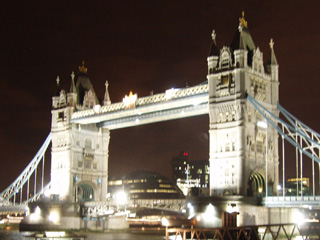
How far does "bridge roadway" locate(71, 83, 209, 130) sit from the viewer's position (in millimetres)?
65375

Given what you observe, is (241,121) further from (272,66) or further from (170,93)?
(170,93)

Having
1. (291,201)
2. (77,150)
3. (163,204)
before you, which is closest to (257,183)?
(291,201)

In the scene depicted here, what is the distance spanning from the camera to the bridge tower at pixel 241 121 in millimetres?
59531

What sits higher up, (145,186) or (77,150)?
(77,150)

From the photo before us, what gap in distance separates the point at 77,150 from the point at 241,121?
28930 mm

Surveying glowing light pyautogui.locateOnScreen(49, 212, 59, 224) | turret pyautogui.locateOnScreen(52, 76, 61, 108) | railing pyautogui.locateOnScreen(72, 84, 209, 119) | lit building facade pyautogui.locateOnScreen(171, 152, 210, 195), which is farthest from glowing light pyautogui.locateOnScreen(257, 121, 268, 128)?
lit building facade pyautogui.locateOnScreen(171, 152, 210, 195)

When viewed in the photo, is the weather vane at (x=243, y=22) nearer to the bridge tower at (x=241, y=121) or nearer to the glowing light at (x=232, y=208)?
the bridge tower at (x=241, y=121)

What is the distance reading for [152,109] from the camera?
69.8 meters

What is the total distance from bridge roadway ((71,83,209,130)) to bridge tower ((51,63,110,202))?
5.69 ft

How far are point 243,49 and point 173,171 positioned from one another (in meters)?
136

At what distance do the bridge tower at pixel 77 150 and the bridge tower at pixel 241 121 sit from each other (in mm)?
22917

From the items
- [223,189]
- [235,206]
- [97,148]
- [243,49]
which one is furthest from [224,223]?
[97,148]

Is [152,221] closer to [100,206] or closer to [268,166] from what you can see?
[100,206]

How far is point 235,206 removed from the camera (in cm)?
5606
